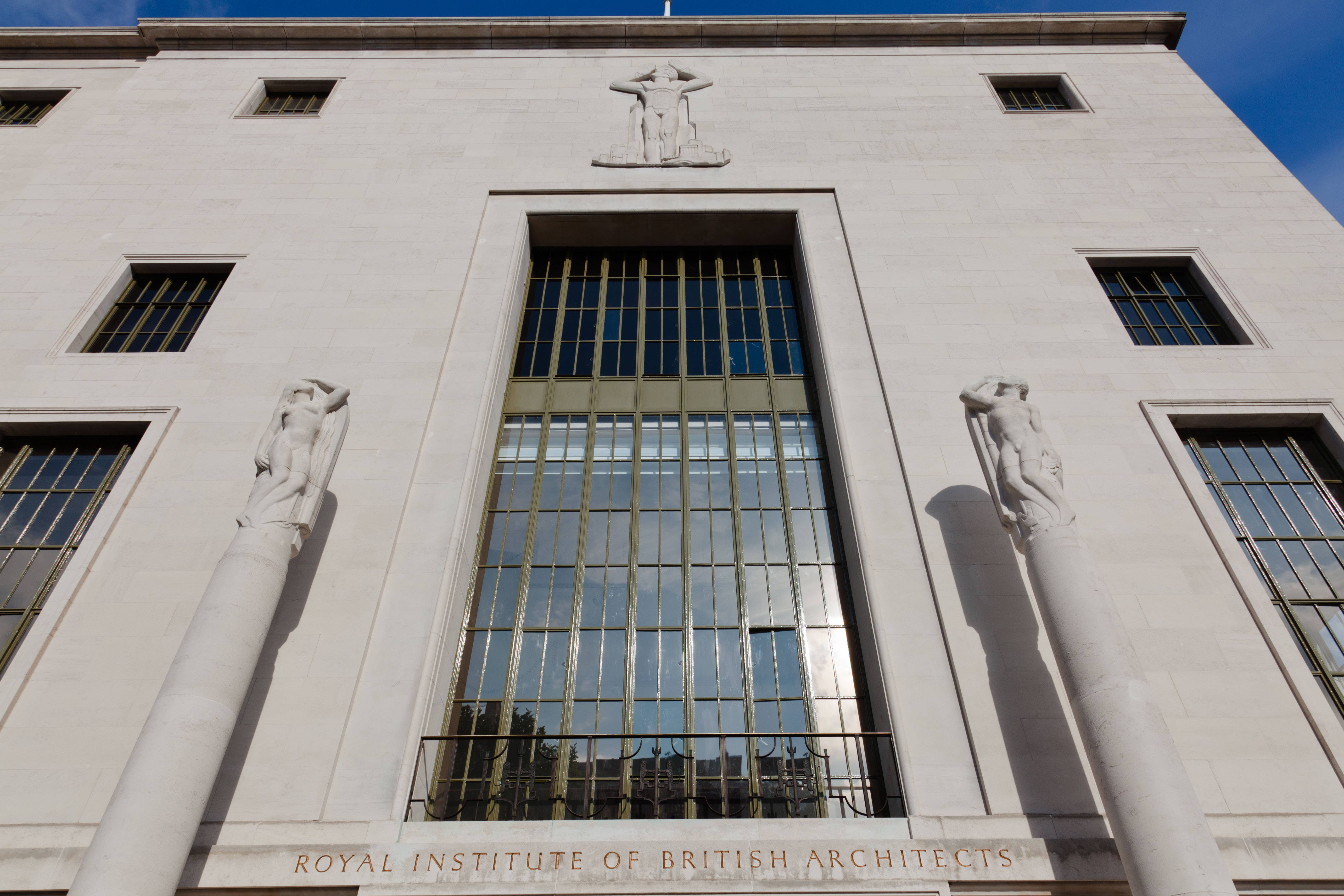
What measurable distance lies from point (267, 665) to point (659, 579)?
16.1ft

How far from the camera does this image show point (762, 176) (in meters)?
16.0

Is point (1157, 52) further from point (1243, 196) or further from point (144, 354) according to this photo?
point (144, 354)

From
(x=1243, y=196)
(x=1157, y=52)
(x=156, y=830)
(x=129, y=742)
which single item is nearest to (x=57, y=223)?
(x=129, y=742)

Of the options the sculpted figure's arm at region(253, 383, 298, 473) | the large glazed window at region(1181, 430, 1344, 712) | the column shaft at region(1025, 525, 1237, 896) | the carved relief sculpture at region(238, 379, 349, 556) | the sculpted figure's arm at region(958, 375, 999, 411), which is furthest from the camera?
the large glazed window at region(1181, 430, 1344, 712)

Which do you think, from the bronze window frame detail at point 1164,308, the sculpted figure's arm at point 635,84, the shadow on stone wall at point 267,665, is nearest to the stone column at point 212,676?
the shadow on stone wall at point 267,665

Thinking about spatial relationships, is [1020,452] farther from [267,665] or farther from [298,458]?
[267,665]

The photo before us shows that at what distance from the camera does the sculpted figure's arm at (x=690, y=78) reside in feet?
60.2

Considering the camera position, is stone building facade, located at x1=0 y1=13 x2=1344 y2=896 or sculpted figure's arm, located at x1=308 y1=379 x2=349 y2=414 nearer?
stone building facade, located at x1=0 y1=13 x2=1344 y2=896

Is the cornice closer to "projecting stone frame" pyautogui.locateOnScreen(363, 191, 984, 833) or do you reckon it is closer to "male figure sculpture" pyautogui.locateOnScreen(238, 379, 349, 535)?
"projecting stone frame" pyautogui.locateOnScreen(363, 191, 984, 833)

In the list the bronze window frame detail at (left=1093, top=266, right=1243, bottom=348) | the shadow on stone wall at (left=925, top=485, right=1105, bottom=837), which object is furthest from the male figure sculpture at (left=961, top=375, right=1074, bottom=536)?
the bronze window frame detail at (left=1093, top=266, right=1243, bottom=348)

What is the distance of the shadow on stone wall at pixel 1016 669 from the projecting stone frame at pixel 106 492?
10713 millimetres

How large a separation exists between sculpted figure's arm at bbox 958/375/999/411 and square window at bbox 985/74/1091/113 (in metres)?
11.2

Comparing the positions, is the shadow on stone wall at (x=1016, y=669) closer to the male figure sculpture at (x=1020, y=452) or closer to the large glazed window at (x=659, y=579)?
the male figure sculpture at (x=1020, y=452)

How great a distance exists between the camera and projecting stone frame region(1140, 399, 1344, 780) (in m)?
8.87
